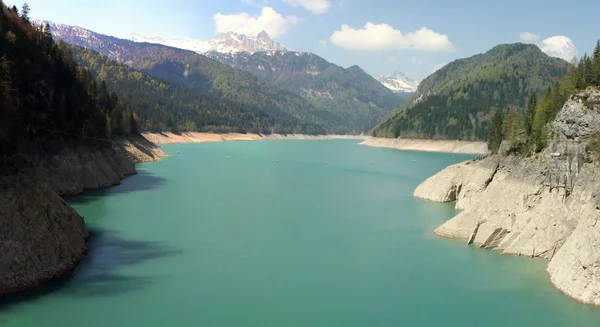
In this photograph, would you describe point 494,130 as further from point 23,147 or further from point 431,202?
point 23,147

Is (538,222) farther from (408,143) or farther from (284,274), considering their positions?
(408,143)

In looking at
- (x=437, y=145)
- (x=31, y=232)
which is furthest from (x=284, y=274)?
(x=437, y=145)

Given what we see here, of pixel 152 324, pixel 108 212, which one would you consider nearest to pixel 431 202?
pixel 108 212

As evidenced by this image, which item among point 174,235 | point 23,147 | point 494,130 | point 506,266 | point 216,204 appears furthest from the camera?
point 494,130

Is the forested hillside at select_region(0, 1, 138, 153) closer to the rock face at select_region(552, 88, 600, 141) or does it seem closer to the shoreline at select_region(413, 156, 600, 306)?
the shoreline at select_region(413, 156, 600, 306)

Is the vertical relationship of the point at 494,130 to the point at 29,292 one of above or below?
above

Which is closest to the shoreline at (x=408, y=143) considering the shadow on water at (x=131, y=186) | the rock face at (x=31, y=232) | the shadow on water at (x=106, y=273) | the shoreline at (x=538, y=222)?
the shadow on water at (x=131, y=186)
